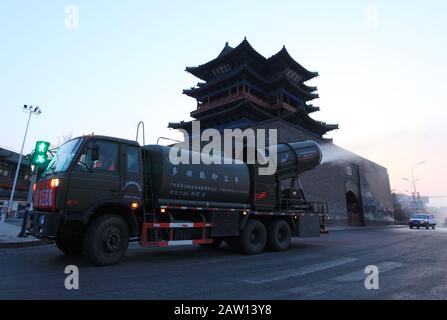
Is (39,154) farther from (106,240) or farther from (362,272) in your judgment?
(362,272)

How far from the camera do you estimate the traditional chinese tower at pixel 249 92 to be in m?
37.2

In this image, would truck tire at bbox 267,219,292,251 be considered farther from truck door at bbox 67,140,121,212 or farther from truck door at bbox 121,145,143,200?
truck door at bbox 67,140,121,212

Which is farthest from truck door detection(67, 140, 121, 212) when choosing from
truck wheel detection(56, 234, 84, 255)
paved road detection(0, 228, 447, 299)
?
truck wheel detection(56, 234, 84, 255)

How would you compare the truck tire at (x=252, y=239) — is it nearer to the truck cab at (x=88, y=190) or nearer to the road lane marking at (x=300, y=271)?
the road lane marking at (x=300, y=271)

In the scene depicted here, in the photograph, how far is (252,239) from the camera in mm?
10828

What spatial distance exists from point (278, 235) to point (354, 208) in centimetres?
3352

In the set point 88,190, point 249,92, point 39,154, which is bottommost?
point 88,190

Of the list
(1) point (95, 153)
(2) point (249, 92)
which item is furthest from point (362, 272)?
(2) point (249, 92)

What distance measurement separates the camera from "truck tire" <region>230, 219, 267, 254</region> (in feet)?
34.0

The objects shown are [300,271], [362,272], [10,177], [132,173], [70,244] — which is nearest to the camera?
[362,272]

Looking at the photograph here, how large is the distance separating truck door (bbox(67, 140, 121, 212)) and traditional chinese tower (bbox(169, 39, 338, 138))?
27747mm

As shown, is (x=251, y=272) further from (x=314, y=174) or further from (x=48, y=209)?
(x=314, y=174)

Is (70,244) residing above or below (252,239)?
below
